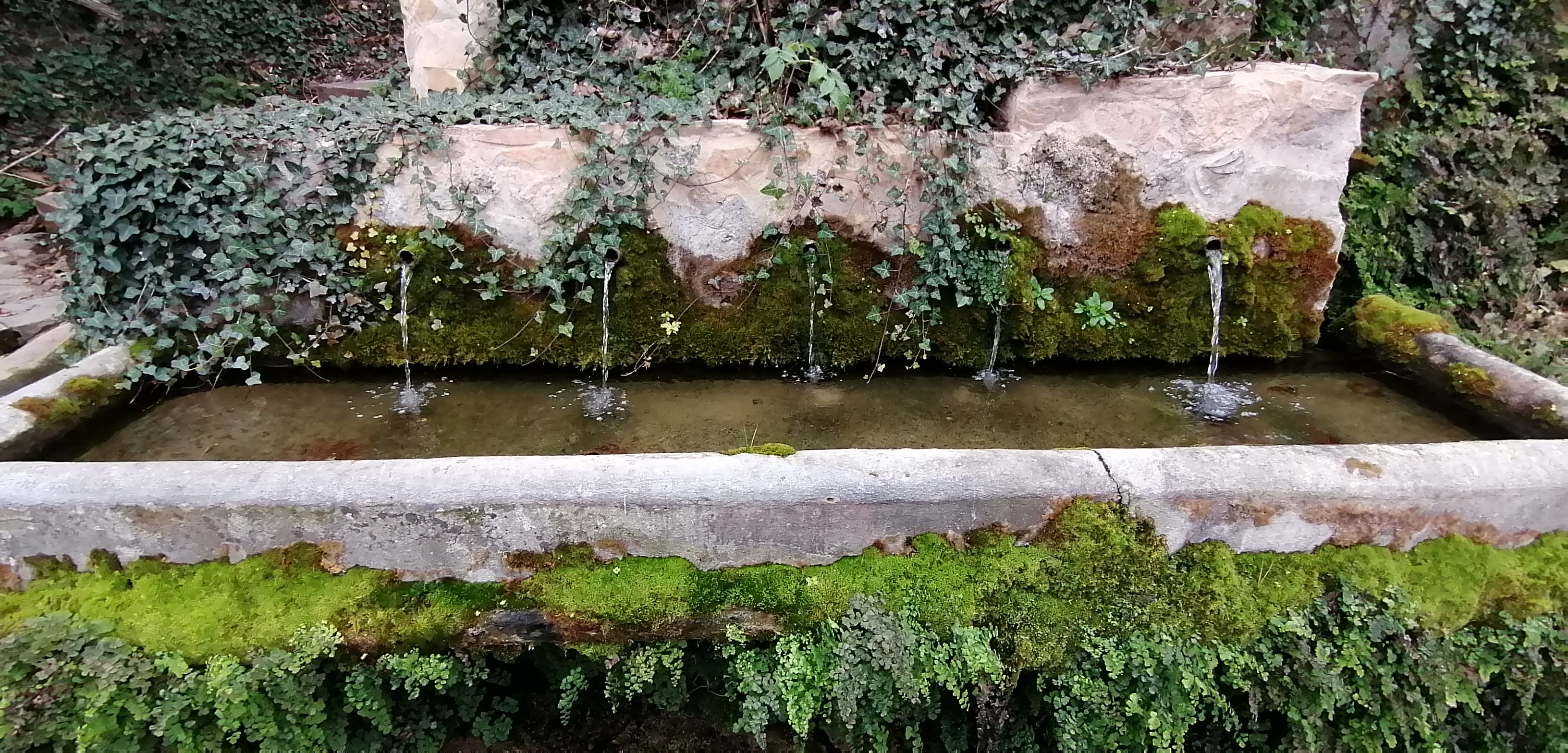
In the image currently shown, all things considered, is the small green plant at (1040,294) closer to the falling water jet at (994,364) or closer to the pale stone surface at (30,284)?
the falling water jet at (994,364)

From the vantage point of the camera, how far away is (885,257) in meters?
3.84

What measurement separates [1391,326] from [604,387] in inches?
157

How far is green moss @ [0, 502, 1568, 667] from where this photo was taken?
2266 millimetres

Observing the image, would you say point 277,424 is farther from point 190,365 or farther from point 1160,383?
point 1160,383

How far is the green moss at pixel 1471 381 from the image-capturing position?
3342 millimetres

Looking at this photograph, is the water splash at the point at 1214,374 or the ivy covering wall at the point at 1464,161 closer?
the water splash at the point at 1214,374

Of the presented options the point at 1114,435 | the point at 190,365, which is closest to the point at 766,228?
the point at 1114,435

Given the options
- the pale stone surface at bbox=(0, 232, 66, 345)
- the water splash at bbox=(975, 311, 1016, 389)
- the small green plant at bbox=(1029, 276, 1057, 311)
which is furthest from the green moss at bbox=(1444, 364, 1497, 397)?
the pale stone surface at bbox=(0, 232, 66, 345)

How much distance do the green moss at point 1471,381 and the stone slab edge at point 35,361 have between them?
6086mm

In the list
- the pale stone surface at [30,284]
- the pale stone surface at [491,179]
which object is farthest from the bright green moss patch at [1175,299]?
the pale stone surface at [30,284]

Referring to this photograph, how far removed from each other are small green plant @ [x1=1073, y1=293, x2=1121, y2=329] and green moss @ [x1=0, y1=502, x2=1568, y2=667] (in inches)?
66.8

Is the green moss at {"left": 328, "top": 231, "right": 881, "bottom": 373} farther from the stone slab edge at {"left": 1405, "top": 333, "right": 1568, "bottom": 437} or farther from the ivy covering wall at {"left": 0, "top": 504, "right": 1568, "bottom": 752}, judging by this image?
the stone slab edge at {"left": 1405, "top": 333, "right": 1568, "bottom": 437}

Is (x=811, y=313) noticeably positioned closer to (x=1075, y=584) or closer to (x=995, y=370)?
(x=995, y=370)

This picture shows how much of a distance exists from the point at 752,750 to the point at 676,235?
2.27 meters
